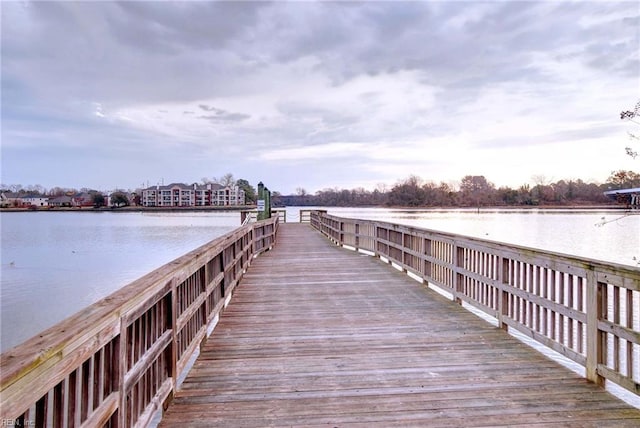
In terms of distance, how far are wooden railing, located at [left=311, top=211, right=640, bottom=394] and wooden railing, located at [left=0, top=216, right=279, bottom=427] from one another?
313 centimetres

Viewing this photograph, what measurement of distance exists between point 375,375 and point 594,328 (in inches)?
68.3

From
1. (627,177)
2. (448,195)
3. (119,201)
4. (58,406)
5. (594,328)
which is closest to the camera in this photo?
(58,406)

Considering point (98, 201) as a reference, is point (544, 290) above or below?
below

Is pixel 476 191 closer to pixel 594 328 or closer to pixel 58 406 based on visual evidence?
pixel 594 328

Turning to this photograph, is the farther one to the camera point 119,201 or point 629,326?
point 119,201

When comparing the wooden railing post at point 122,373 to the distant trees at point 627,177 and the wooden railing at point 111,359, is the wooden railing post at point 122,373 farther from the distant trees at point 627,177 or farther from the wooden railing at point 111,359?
the distant trees at point 627,177

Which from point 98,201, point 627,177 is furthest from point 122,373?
point 98,201

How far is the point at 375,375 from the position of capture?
3250 mm

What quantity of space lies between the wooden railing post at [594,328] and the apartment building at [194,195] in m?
97.3

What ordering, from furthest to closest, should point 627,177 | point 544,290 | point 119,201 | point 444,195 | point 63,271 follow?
point 119,201, point 444,195, point 63,271, point 627,177, point 544,290

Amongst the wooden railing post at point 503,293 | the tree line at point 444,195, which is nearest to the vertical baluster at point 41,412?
the wooden railing post at point 503,293

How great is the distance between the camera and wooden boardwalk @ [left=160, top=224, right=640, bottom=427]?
260 cm

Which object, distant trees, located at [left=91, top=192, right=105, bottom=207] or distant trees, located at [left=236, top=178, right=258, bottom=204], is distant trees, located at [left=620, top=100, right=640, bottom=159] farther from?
distant trees, located at [left=91, top=192, right=105, bottom=207]

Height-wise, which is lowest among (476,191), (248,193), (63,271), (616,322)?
(63,271)
